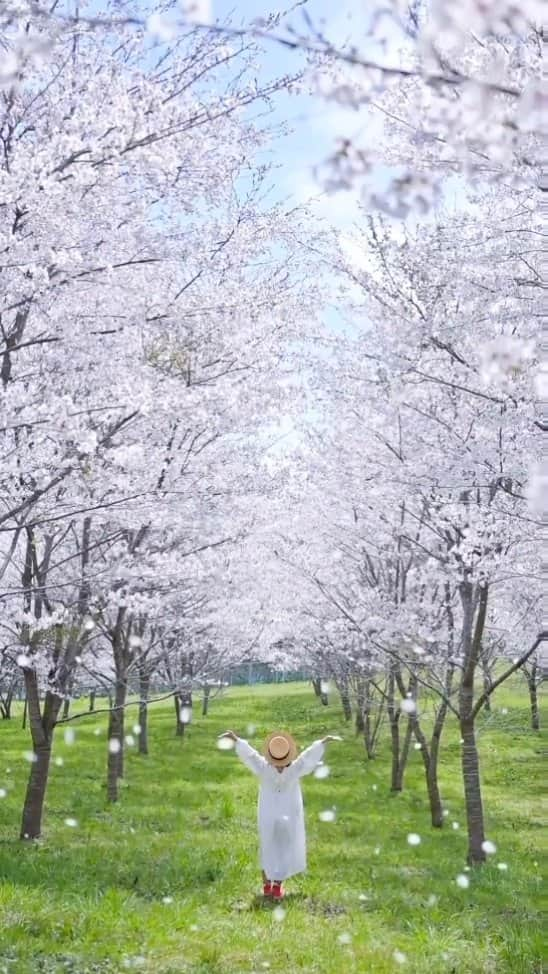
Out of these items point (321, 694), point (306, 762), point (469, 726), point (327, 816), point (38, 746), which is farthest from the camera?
point (321, 694)

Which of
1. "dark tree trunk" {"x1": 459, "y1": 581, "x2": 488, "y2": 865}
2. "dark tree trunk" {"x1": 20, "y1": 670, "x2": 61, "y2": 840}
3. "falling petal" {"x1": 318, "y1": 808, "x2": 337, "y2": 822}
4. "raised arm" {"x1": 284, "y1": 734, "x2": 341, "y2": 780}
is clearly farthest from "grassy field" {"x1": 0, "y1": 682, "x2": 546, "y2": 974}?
"raised arm" {"x1": 284, "y1": 734, "x2": 341, "y2": 780}

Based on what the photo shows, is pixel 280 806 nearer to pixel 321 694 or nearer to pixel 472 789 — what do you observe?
pixel 472 789

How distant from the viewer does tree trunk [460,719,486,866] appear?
932 cm

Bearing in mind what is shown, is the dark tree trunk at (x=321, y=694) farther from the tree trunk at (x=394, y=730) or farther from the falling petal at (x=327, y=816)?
the falling petal at (x=327, y=816)

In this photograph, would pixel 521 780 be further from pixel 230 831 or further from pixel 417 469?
pixel 417 469

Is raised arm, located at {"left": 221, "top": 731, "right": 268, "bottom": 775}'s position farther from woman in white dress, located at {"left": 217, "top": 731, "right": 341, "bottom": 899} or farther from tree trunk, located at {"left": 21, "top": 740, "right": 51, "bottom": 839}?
tree trunk, located at {"left": 21, "top": 740, "right": 51, "bottom": 839}

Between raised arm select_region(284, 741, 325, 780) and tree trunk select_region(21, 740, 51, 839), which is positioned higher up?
raised arm select_region(284, 741, 325, 780)

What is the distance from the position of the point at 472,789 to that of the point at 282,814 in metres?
2.53

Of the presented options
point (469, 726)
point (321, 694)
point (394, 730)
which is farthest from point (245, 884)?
point (321, 694)

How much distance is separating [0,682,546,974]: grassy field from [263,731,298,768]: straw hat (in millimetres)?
1123

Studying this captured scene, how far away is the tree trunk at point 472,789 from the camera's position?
367 inches

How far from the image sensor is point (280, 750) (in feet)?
26.6

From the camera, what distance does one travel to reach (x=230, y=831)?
11.1m

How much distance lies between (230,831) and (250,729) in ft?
43.6
